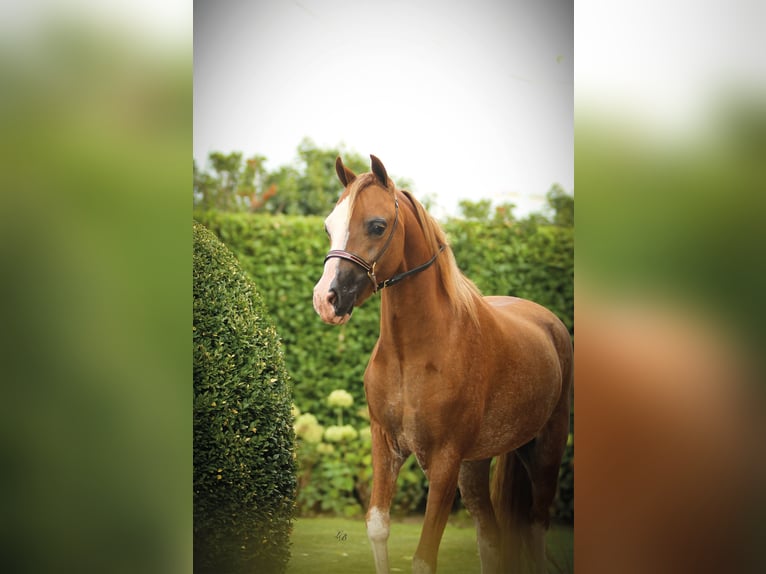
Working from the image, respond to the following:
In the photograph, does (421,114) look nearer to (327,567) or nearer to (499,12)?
(499,12)

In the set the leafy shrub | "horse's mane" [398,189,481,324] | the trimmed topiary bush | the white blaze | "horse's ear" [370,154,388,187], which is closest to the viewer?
the white blaze

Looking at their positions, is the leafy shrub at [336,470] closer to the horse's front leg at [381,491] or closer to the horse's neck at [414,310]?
the horse's front leg at [381,491]

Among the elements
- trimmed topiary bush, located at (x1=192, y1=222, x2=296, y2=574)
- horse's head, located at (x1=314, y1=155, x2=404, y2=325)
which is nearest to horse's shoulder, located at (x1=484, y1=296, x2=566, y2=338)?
horse's head, located at (x1=314, y1=155, x2=404, y2=325)

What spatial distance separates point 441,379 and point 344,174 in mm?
1120

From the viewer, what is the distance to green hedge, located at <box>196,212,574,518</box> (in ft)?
13.8

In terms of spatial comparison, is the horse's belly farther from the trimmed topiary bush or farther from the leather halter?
the trimmed topiary bush

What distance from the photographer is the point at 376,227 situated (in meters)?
3.78

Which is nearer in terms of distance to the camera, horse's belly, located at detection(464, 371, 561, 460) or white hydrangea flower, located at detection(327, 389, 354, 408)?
horse's belly, located at detection(464, 371, 561, 460)

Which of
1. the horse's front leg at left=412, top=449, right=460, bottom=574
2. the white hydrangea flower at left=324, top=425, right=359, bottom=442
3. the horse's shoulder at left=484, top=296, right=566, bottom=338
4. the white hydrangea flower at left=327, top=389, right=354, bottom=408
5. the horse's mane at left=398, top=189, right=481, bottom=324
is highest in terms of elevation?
the horse's mane at left=398, top=189, right=481, bottom=324

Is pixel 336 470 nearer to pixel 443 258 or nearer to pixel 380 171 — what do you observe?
pixel 443 258

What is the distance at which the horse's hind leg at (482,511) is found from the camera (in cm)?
412
